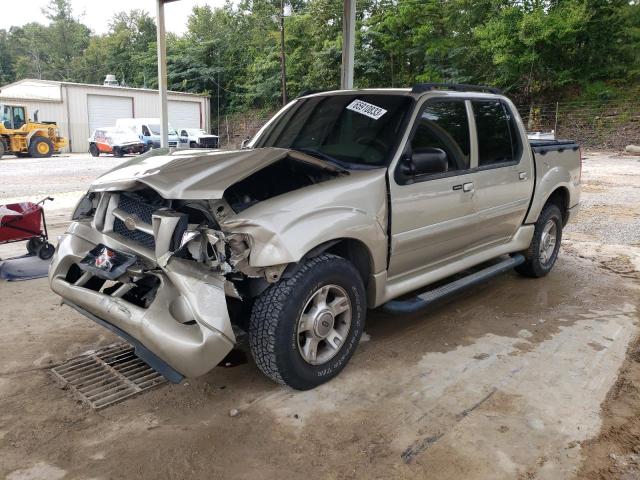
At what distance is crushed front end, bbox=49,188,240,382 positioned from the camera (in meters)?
2.88

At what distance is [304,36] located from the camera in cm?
3888

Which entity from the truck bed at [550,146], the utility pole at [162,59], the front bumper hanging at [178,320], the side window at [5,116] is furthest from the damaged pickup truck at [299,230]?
the side window at [5,116]

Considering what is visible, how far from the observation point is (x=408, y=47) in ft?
110

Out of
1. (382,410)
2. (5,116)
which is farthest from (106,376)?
(5,116)

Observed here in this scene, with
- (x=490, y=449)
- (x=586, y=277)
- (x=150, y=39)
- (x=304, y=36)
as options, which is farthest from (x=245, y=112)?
(x=490, y=449)

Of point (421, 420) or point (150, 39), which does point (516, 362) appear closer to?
point (421, 420)

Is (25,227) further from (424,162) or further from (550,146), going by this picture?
(550,146)

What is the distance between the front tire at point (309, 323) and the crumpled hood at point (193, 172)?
0.66 meters

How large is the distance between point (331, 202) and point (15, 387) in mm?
2314

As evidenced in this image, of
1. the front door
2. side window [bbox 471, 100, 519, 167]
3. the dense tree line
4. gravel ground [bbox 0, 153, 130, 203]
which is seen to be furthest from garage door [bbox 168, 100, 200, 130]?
the front door

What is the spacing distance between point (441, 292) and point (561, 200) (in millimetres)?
2564

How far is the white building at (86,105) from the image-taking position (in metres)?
32.8

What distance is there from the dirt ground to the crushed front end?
447mm

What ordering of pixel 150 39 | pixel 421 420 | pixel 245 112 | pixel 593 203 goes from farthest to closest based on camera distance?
1. pixel 150 39
2. pixel 245 112
3. pixel 593 203
4. pixel 421 420
